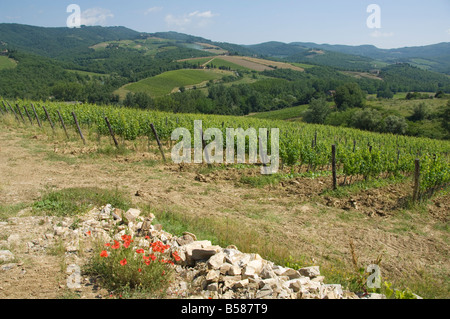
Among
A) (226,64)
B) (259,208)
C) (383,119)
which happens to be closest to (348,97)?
(383,119)

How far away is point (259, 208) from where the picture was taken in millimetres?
7832

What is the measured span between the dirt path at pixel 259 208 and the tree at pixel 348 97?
69682 mm

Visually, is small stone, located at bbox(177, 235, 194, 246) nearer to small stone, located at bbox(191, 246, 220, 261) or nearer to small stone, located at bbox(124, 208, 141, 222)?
small stone, located at bbox(191, 246, 220, 261)

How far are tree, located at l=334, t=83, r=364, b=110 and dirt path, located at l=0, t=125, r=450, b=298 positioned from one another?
229ft

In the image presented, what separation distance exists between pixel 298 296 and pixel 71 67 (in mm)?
127335

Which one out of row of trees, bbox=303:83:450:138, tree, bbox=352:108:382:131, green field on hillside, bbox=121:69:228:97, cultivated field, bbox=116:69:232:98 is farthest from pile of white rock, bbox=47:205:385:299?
green field on hillside, bbox=121:69:228:97

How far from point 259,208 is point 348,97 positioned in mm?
74376

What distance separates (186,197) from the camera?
27.0ft

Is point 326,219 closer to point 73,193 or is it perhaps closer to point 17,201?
point 73,193

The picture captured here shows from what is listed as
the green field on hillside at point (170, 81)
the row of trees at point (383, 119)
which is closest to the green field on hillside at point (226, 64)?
the green field on hillside at point (170, 81)

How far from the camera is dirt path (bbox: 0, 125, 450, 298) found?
17.7 ft

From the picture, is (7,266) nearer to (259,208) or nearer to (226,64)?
(259,208)

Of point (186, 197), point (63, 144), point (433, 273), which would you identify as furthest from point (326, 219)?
point (63, 144)

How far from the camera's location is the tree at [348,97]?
7244cm
